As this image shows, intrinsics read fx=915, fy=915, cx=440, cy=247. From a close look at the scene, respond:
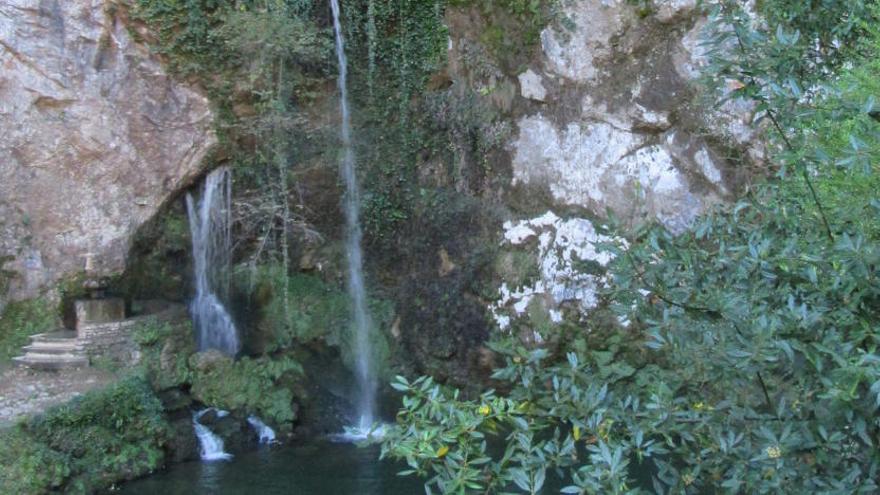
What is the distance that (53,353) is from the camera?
9398 mm

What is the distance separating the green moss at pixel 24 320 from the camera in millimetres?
9836

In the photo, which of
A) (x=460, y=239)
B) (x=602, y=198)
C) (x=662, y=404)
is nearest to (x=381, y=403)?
(x=460, y=239)

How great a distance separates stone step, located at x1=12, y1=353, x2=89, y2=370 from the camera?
9.29 m

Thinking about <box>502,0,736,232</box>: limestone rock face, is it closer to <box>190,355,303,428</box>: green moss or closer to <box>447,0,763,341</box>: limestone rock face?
<box>447,0,763,341</box>: limestone rock face

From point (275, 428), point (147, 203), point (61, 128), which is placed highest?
point (61, 128)

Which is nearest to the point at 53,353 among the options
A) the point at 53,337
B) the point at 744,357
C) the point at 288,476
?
the point at 53,337

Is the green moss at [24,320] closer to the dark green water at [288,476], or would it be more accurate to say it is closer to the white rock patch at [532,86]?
the dark green water at [288,476]

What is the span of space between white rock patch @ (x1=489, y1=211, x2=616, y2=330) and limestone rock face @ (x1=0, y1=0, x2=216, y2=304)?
3706 mm

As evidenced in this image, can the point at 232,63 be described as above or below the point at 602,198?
above

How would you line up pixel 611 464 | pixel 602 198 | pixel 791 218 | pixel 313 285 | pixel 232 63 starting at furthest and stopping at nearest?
pixel 313 285 → pixel 232 63 → pixel 602 198 → pixel 791 218 → pixel 611 464

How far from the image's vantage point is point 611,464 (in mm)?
2301

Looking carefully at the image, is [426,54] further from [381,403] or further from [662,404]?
[662,404]

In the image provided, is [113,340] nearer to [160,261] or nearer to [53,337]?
[53,337]

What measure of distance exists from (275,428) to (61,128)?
4.01m
